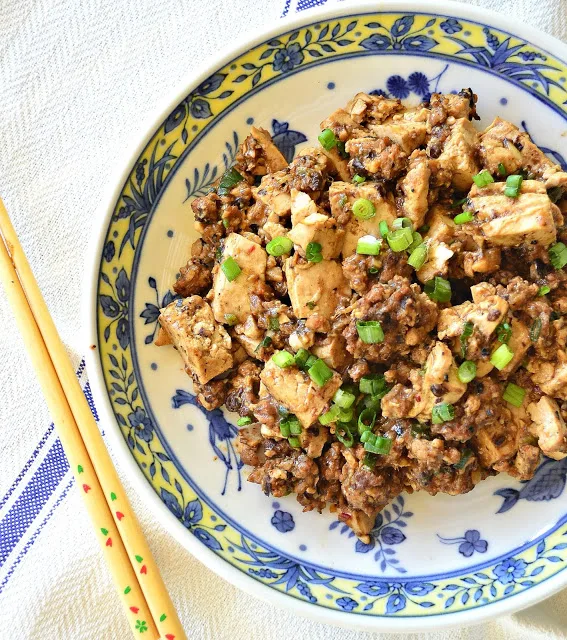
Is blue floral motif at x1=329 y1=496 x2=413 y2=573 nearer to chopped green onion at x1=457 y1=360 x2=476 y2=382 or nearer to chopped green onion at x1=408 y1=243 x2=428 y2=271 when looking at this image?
chopped green onion at x1=457 y1=360 x2=476 y2=382

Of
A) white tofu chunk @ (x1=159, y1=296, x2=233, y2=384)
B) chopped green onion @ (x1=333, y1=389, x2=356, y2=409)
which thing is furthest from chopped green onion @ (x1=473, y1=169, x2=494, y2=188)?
white tofu chunk @ (x1=159, y1=296, x2=233, y2=384)

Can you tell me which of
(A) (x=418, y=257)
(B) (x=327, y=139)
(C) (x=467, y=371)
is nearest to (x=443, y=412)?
(C) (x=467, y=371)

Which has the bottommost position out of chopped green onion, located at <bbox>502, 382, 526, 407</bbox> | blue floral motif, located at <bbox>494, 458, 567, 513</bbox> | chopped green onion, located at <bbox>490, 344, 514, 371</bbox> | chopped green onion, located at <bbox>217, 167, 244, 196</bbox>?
blue floral motif, located at <bbox>494, 458, 567, 513</bbox>

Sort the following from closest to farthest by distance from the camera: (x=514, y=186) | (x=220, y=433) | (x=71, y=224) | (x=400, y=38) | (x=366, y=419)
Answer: (x=514, y=186) < (x=366, y=419) < (x=400, y=38) < (x=220, y=433) < (x=71, y=224)

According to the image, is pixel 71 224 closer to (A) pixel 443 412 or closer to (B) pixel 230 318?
(B) pixel 230 318

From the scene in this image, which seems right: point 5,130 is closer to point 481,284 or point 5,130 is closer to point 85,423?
point 85,423

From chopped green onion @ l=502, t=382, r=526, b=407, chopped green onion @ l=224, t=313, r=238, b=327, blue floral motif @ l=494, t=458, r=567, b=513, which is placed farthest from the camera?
blue floral motif @ l=494, t=458, r=567, b=513

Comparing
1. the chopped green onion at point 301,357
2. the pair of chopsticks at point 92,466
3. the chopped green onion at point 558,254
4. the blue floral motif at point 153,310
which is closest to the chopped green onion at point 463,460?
the chopped green onion at point 301,357
